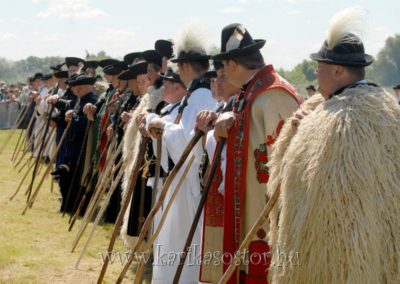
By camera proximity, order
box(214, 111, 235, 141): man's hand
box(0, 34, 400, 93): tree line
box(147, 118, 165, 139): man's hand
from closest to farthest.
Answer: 1. box(214, 111, 235, 141): man's hand
2. box(147, 118, 165, 139): man's hand
3. box(0, 34, 400, 93): tree line

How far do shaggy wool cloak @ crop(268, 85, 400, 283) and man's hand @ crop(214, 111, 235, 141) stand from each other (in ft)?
3.22

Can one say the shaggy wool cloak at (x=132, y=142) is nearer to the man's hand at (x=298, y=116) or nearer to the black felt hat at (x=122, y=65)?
the black felt hat at (x=122, y=65)

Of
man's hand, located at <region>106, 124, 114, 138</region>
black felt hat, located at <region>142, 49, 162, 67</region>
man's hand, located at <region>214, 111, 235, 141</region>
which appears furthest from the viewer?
man's hand, located at <region>106, 124, 114, 138</region>

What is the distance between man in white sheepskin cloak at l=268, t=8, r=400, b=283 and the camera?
128 inches

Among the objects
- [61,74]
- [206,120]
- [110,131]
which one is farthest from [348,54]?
[61,74]

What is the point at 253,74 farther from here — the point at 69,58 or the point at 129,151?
the point at 69,58

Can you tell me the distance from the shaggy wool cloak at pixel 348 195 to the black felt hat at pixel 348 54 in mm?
170

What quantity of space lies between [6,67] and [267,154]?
124 meters

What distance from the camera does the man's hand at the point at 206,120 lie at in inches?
189

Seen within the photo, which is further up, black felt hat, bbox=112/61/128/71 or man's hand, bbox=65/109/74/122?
black felt hat, bbox=112/61/128/71

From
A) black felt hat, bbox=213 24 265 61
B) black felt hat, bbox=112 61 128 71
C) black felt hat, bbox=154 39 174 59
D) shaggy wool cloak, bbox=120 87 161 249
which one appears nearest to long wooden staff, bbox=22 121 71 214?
black felt hat, bbox=112 61 128 71

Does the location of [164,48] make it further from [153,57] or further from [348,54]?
[348,54]

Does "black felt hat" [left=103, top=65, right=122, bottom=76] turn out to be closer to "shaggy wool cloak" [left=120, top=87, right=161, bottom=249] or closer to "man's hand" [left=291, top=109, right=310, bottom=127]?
"shaggy wool cloak" [left=120, top=87, right=161, bottom=249]

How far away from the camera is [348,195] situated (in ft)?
10.7
